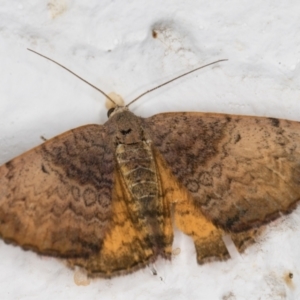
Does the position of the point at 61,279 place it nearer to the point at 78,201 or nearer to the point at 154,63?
the point at 78,201

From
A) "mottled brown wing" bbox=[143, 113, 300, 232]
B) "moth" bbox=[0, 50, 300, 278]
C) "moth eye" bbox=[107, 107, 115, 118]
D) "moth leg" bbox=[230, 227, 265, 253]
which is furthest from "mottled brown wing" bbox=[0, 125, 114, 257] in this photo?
"moth leg" bbox=[230, 227, 265, 253]

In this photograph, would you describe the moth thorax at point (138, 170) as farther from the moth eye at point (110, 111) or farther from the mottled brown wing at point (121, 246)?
the moth eye at point (110, 111)

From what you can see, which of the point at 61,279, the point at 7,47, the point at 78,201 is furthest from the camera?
the point at 7,47

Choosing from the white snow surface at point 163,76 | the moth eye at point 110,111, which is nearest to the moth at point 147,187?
the moth eye at point 110,111

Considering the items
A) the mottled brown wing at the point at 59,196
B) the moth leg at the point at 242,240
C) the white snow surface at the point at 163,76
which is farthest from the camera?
the white snow surface at the point at 163,76

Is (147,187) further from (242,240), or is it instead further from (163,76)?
(163,76)

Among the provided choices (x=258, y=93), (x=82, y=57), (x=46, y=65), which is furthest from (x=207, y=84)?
(x=46, y=65)
